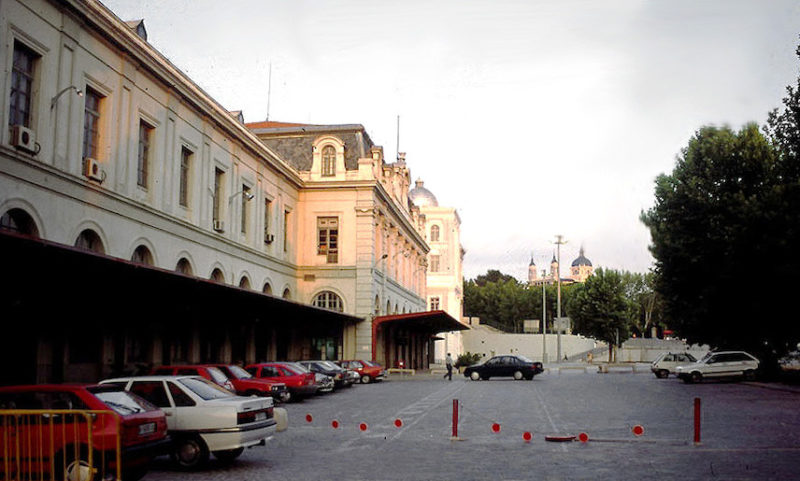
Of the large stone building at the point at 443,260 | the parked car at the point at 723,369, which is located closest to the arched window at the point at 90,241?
the parked car at the point at 723,369

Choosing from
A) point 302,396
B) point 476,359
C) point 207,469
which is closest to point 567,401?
point 302,396

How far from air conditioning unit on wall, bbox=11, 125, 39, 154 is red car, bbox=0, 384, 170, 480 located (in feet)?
39.7

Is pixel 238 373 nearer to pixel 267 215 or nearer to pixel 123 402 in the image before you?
pixel 123 402

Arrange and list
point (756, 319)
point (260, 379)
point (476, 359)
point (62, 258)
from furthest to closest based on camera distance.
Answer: point (476, 359)
point (756, 319)
point (260, 379)
point (62, 258)

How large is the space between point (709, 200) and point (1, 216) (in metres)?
32.5

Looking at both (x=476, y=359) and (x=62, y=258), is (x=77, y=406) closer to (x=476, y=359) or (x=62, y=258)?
(x=62, y=258)

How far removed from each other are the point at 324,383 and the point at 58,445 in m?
22.2

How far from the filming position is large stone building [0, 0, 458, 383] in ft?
70.8

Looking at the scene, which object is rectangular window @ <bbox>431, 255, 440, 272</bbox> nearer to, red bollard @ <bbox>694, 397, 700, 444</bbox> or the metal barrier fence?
red bollard @ <bbox>694, 397, 700, 444</bbox>

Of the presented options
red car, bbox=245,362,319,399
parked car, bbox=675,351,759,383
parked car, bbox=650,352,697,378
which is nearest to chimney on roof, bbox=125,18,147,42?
red car, bbox=245,362,319,399

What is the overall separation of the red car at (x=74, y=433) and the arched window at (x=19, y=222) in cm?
1201

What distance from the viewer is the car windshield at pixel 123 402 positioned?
1120 cm

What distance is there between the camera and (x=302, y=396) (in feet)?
95.5

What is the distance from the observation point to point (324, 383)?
32.2 metres
